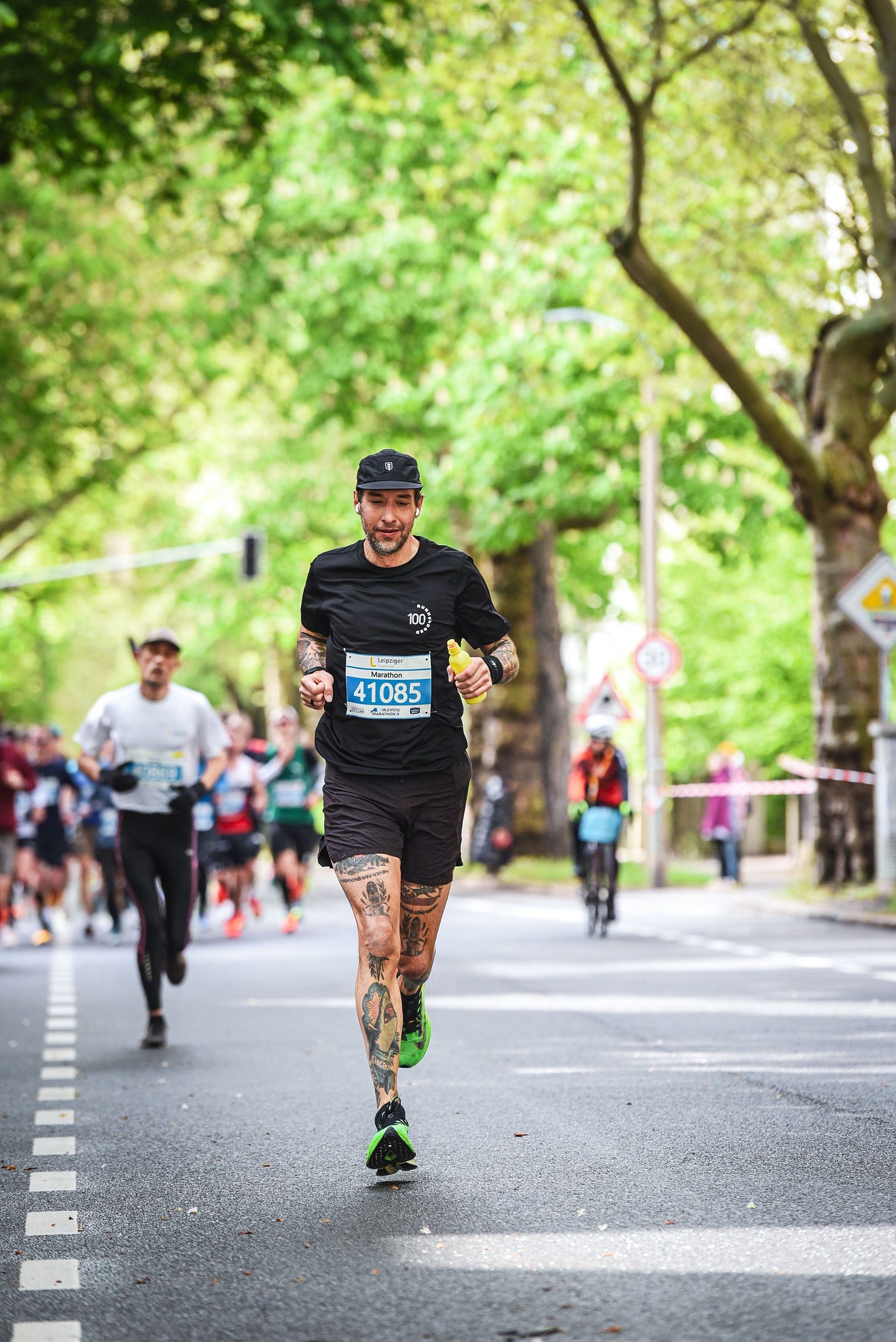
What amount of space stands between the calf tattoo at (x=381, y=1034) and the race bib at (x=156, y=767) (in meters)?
3.96

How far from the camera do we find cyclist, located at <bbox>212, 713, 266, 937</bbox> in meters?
Answer: 19.7

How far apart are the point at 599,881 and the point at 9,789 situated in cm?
480

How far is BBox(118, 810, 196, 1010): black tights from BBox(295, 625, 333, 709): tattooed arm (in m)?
3.43

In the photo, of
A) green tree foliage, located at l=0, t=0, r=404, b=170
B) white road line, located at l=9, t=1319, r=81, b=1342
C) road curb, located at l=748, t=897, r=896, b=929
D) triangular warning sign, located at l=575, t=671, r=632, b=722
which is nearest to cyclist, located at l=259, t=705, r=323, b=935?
road curb, located at l=748, t=897, r=896, b=929

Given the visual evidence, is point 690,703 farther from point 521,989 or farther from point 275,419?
point 521,989

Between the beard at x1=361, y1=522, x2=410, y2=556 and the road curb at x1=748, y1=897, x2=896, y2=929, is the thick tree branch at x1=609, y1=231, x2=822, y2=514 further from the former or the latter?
the beard at x1=361, y1=522, x2=410, y2=556

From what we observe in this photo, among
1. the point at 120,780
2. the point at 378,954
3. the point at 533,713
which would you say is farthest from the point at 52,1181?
the point at 533,713

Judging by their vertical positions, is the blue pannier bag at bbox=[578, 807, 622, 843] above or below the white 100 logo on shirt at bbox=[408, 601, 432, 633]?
below

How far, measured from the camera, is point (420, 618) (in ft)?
21.5

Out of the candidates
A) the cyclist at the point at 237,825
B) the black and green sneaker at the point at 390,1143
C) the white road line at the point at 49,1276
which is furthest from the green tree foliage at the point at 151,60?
the white road line at the point at 49,1276

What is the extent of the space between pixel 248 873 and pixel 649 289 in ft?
22.4

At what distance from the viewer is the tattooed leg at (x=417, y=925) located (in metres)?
6.60

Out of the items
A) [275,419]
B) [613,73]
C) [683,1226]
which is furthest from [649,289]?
[275,419]

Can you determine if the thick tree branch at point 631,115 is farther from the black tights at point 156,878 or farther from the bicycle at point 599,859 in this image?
the black tights at point 156,878
